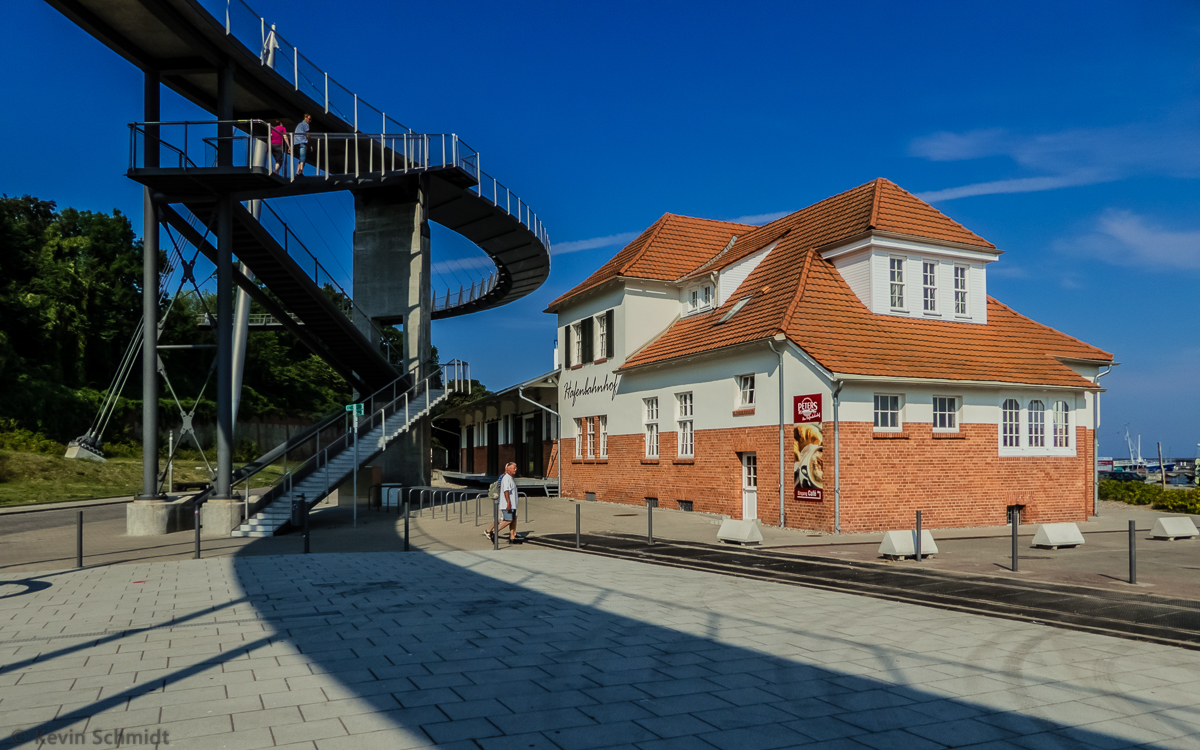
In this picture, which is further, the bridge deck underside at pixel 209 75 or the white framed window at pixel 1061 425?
the white framed window at pixel 1061 425

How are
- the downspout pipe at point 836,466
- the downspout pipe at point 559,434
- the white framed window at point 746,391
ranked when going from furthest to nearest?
the downspout pipe at point 559,434, the white framed window at point 746,391, the downspout pipe at point 836,466

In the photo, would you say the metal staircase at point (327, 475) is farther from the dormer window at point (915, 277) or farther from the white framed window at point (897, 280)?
the white framed window at point (897, 280)

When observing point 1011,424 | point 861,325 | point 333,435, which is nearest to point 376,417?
point 333,435

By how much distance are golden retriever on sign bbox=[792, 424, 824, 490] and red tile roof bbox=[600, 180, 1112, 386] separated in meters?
1.61

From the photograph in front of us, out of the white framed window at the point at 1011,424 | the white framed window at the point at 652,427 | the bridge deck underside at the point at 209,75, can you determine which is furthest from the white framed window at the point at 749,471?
the bridge deck underside at the point at 209,75

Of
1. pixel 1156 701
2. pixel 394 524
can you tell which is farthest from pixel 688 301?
pixel 1156 701

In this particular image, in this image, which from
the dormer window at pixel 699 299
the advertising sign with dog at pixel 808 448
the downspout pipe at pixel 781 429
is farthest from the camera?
the dormer window at pixel 699 299

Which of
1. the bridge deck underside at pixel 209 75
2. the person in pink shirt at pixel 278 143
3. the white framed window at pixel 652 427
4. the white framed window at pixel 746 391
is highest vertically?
the bridge deck underside at pixel 209 75

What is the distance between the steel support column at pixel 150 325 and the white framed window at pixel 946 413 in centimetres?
1791

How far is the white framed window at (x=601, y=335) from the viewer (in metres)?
28.9

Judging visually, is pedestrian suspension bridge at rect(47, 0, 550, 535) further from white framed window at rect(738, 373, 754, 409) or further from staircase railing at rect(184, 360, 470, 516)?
white framed window at rect(738, 373, 754, 409)

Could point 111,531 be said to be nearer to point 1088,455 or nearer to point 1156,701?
point 1156,701

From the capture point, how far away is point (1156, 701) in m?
5.86

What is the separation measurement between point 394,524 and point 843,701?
686 inches
